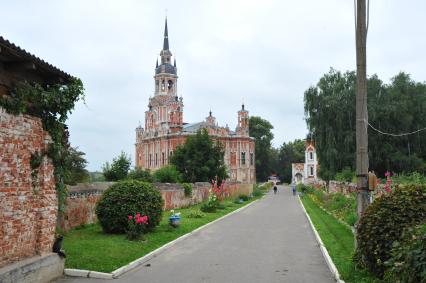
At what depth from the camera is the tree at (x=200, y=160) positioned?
46062mm

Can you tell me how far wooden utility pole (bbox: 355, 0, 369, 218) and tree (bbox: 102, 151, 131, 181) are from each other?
79.1ft

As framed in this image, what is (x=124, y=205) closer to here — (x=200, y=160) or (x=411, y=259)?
(x=411, y=259)

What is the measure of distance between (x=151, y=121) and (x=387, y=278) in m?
96.6

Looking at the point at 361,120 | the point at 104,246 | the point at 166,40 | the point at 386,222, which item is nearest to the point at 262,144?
the point at 166,40

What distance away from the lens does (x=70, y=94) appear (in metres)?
9.98

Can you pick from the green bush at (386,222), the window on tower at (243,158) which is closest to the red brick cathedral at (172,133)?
the window on tower at (243,158)

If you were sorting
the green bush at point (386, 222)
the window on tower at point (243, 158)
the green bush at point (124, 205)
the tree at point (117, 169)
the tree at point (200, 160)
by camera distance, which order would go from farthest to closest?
the window on tower at point (243, 158), the tree at point (200, 160), the tree at point (117, 169), the green bush at point (124, 205), the green bush at point (386, 222)

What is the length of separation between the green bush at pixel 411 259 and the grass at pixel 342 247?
80.4 inches

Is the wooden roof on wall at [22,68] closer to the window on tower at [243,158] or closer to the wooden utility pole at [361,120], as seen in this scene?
the wooden utility pole at [361,120]

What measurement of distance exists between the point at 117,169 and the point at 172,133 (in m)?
56.3

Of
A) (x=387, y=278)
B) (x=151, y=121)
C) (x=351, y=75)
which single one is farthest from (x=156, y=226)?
(x=151, y=121)

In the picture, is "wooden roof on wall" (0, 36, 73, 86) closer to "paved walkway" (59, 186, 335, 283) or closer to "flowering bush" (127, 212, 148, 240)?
"paved walkway" (59, 186, 335, 283)

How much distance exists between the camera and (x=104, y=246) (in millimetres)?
12656

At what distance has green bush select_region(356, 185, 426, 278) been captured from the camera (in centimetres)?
796
